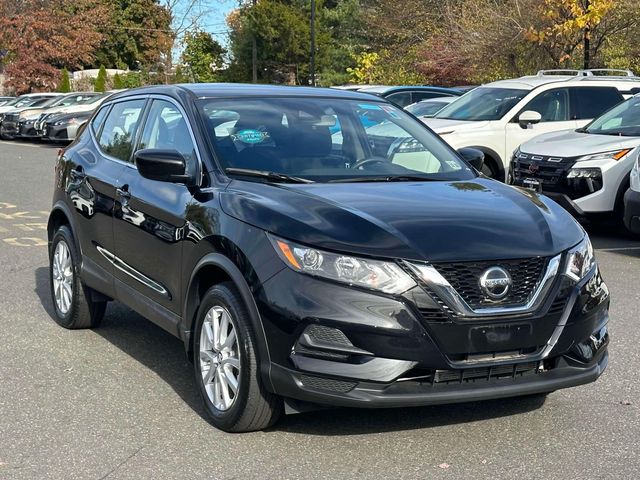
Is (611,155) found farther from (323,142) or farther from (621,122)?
(323,142)

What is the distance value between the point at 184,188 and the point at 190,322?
73cm

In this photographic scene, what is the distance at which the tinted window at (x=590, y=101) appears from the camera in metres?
14.0

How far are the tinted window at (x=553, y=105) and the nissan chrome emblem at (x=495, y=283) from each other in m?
9.99

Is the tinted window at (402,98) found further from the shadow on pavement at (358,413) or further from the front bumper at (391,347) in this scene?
the front bumper at (391,347)

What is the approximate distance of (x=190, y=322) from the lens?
201 inches

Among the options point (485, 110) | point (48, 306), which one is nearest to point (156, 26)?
point (485, 110)

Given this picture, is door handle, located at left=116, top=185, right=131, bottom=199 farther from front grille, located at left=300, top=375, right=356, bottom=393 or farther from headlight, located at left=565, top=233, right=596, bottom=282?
headlight, located at left=565, top=233, right=596, bottom=282

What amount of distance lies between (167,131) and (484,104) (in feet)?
29.9

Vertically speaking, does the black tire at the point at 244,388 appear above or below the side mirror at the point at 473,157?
below

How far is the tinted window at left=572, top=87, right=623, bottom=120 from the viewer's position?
45.8 feet

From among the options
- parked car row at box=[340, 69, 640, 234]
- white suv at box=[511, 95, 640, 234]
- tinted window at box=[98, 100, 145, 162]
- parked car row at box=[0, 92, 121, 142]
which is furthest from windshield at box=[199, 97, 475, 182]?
parked car row at box=[0, 92, 121, 142]

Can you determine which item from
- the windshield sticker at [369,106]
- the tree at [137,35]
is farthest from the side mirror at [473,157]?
the tree at [137,35]

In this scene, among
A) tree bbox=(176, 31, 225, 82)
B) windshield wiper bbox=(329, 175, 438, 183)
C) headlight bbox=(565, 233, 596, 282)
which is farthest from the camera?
tree bbox=(176, 31, 225, 82)

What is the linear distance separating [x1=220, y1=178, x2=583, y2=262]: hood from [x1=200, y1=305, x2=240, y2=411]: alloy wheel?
52cm
